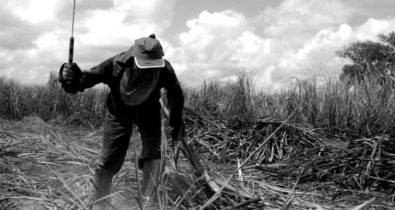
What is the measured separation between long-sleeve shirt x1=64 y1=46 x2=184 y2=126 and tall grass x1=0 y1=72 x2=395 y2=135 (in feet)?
6.14

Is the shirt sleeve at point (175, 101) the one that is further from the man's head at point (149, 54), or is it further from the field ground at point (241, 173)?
the field ground at point (241, 173)

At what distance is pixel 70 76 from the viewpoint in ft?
9.32

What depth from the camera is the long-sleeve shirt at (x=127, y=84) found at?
2965mm

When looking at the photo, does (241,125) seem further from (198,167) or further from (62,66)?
(62,66)

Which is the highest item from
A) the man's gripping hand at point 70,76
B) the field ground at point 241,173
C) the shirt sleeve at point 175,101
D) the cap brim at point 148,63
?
the cap brim at point 148,63

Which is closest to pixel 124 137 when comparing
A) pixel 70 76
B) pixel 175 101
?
pixel 175 101

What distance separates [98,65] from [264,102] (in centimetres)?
484

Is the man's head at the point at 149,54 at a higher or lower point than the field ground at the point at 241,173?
higher

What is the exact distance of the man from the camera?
2.85 metres

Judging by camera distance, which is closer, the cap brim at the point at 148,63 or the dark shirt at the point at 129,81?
the cap brim at the point at 148,63

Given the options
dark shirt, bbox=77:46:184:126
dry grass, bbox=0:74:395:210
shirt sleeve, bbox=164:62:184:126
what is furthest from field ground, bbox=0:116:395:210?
dark shirt, bbox=77:46:184:126

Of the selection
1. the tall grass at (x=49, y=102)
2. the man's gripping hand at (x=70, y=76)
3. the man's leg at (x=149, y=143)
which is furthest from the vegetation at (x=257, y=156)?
the tall grass at (x=49, y=102)

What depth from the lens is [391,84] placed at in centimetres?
655

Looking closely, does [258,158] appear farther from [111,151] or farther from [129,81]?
[129,81]
